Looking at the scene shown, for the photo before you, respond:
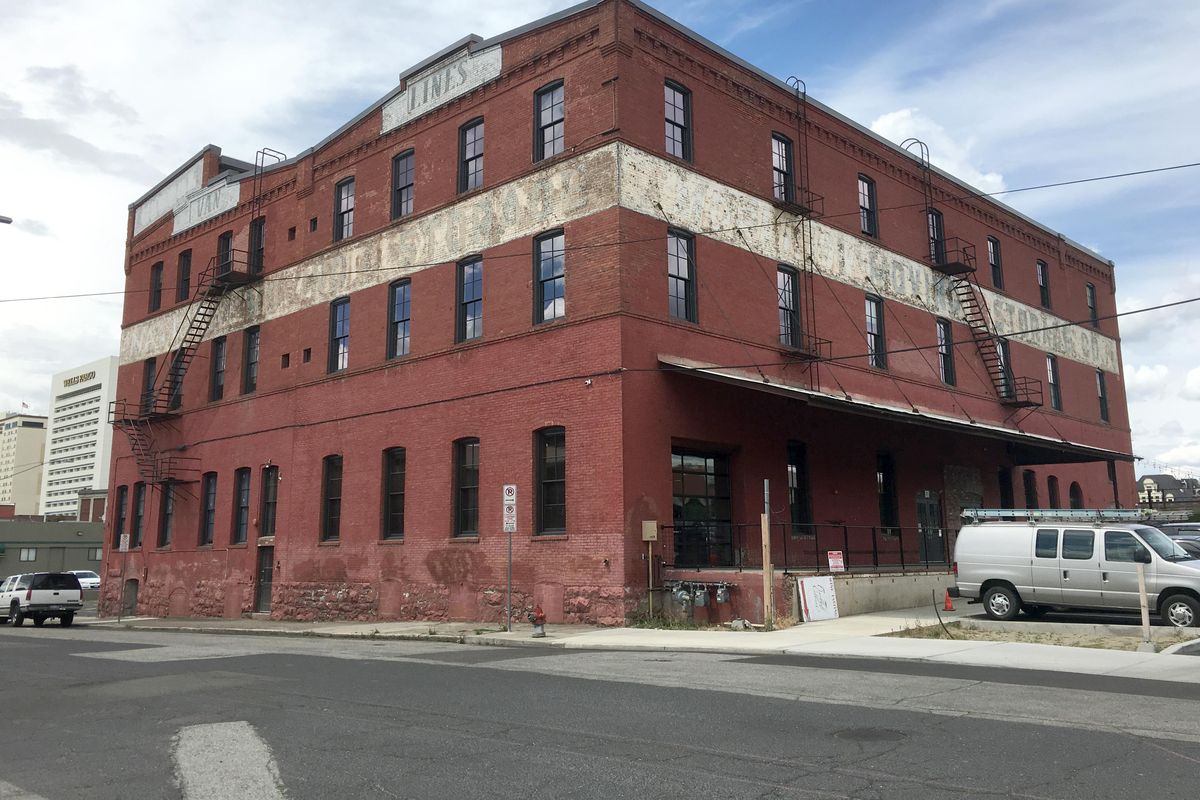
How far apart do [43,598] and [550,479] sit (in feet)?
62.3

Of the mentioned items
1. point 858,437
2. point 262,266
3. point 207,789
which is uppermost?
point 262,266

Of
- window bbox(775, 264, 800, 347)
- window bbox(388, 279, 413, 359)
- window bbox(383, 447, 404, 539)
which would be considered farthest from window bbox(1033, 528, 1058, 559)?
window bbox(388, 279, 413, 359)

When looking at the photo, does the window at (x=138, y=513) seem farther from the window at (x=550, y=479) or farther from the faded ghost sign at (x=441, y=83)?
the window at (x=550, y=479)

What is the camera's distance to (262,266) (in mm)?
31438

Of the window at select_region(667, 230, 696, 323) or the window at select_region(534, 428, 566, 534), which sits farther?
the window at select_region(667, 230, 696, 323)

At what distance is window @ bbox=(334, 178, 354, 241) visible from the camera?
92.6 ft

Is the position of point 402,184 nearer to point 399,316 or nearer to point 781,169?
point 399,316

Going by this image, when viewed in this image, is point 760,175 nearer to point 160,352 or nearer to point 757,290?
point 757,290

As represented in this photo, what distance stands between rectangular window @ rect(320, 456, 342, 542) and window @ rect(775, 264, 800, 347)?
42.5 ft

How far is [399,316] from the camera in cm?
2600

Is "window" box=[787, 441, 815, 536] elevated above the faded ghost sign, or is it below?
below

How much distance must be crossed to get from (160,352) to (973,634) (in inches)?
1183

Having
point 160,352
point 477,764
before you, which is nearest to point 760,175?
point 477,764

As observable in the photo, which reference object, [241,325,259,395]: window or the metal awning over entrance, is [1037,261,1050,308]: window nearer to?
the metal awning over entrance
